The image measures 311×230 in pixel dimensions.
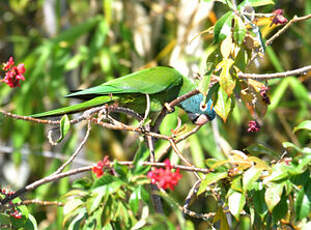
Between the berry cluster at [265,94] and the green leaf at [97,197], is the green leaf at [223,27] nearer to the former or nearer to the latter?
the berry cluster at [265,94]

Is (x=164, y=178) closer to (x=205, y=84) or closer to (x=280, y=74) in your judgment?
(x=205, y=84)

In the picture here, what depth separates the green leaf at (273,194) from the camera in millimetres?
970

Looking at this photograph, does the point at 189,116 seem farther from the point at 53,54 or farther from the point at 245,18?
the point at 53,54

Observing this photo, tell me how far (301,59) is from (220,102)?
2.76m

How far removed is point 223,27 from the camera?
1098mm

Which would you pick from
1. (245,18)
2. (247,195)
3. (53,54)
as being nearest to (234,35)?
(245,18)

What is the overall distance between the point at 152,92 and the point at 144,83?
0.06 metres

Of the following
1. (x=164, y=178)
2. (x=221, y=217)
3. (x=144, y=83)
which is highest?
(x=144, y=83)

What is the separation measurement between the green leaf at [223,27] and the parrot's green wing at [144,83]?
1.88 ft

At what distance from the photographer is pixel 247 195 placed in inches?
44.5

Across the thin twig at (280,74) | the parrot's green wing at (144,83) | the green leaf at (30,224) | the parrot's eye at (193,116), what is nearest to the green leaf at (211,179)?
the thin twig at (280,74)

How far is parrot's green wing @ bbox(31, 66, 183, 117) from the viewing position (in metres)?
1.51

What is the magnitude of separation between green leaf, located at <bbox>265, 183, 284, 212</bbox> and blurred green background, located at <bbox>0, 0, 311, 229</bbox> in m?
1.80

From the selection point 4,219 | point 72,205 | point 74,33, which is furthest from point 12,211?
point 74,33
